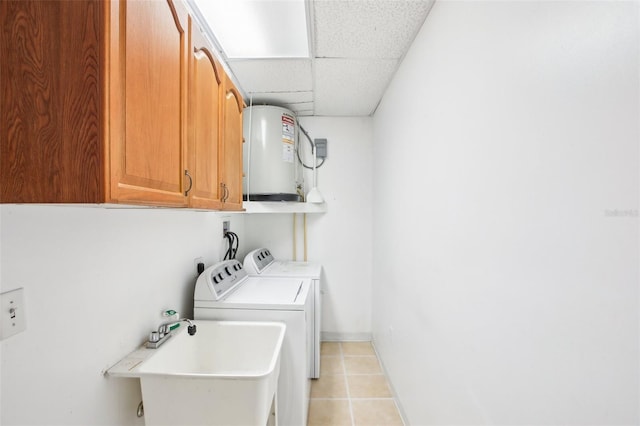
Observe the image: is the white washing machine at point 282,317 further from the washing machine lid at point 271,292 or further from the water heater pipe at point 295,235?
the water heater pipe at point 295,235

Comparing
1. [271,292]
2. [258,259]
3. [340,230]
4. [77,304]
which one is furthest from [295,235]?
[77,304]

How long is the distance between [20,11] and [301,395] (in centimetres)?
192

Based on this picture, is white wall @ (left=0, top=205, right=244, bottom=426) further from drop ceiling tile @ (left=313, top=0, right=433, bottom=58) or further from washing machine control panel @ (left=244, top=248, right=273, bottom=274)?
drop ceiling tile @ (left=313, top=0, right=433, bottom=58)

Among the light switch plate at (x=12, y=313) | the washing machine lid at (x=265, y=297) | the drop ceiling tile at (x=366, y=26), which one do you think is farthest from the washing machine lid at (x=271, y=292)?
the drop ceiling tile at (x=366, y=26)

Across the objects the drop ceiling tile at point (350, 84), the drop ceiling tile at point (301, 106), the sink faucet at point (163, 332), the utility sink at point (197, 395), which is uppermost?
the drop ceiling tile at point (301, 106)

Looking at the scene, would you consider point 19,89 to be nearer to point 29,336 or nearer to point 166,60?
point 166,60

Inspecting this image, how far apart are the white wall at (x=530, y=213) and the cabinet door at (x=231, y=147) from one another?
42.3 inches

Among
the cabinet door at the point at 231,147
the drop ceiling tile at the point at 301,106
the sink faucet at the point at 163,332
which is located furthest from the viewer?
the drop ceiling tile at the point at 301,106

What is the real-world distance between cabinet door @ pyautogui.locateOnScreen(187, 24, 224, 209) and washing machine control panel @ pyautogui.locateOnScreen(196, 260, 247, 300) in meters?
0.52

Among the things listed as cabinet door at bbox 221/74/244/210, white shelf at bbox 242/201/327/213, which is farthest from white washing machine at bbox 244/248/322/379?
cabinet door at bbox 221/74/244/210

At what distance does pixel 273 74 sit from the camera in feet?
6.64

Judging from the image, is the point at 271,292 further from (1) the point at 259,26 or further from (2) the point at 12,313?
(1) the point at 259,26

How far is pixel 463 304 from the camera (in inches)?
40.5

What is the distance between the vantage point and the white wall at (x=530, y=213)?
1.68 ft
